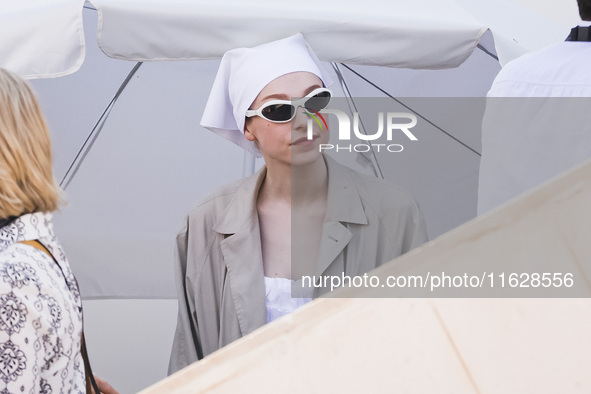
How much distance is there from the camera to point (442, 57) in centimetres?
255

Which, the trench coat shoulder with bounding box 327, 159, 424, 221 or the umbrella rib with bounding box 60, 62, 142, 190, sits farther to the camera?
the umbrella rib with bounding box 60, 62, 142, 190

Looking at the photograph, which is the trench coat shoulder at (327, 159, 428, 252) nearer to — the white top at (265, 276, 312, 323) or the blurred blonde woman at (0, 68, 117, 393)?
the white top at (265, 276, 312, 323)

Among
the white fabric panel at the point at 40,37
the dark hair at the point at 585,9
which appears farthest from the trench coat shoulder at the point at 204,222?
the dark hair at the point at 585,9

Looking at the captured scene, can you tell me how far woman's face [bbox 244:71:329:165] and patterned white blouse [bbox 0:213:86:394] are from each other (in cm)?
79

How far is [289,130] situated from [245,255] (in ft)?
1.23

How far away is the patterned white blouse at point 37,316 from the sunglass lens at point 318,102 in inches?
34.3

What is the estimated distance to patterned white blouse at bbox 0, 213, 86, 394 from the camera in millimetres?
1452

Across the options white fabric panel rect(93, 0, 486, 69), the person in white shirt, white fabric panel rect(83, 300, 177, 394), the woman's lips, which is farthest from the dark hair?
white fabric panel rect(83, 300, 177, 394)

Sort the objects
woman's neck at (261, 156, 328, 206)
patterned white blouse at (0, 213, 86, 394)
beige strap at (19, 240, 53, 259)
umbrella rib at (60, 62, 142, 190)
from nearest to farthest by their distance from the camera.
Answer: patterned white blouse at (0, 213, 86, 394), beige strap at (19, 240, 53, 259), woman's neck at (261, 156, 328, 206), umbrella rib at (60, 62, 142, 190)

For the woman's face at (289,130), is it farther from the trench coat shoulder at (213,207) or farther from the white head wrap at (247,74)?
the trench coat shoulder at (213,207)

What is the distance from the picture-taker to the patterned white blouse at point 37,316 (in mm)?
1452

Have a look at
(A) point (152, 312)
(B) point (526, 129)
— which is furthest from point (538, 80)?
(A) point (152, 312)

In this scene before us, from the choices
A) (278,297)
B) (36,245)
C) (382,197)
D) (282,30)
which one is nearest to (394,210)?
(382,197)

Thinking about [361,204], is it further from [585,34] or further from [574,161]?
[585,34]
